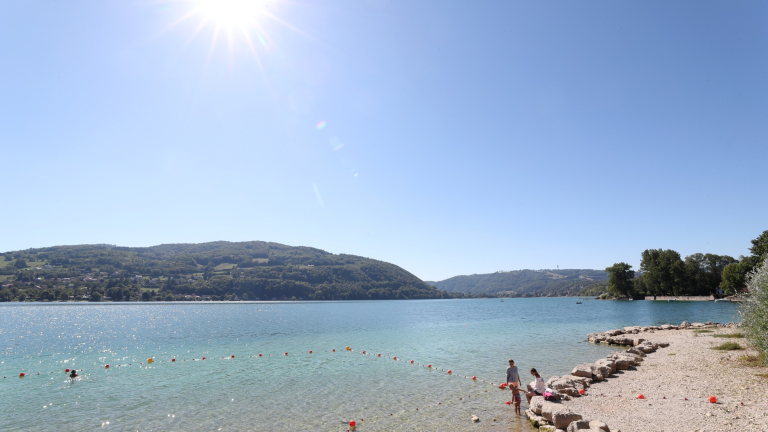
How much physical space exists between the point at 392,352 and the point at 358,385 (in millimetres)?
11459

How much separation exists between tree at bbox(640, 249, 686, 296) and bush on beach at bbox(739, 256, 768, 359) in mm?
123808

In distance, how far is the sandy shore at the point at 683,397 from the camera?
10.7m

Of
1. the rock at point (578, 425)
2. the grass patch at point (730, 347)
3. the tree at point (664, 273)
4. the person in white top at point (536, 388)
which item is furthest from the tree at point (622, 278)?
the rock at point (578, 425)

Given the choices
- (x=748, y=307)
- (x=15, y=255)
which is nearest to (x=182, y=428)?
(x=748, y=307)

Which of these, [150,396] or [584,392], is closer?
[584,392]

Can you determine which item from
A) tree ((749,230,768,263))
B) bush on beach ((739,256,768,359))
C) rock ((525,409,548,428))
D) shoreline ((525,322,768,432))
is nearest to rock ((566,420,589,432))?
shoreline ((525,322,768,432))

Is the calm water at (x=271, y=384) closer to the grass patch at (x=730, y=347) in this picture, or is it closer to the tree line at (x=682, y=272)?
the grass patch at (x=730, y=347)

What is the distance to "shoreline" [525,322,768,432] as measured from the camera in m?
10.7

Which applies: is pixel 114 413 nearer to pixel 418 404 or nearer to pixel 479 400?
pixel 418 404

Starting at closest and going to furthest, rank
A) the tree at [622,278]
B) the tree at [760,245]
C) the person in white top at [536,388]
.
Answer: the person in white top at [536,388] < the tree at [760,245] < the tree at [622,278]

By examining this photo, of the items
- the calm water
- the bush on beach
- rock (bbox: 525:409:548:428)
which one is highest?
the bush on beach

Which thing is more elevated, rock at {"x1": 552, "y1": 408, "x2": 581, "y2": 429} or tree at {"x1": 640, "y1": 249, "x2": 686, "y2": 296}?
tree at {"x1": 640, "y1": 249, "x2": 686, "y2": 296}

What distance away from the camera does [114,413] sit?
49.8 ft

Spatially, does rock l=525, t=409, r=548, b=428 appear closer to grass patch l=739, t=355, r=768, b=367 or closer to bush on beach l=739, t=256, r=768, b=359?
bush on beach l=739, t=256, r=768, b=359
